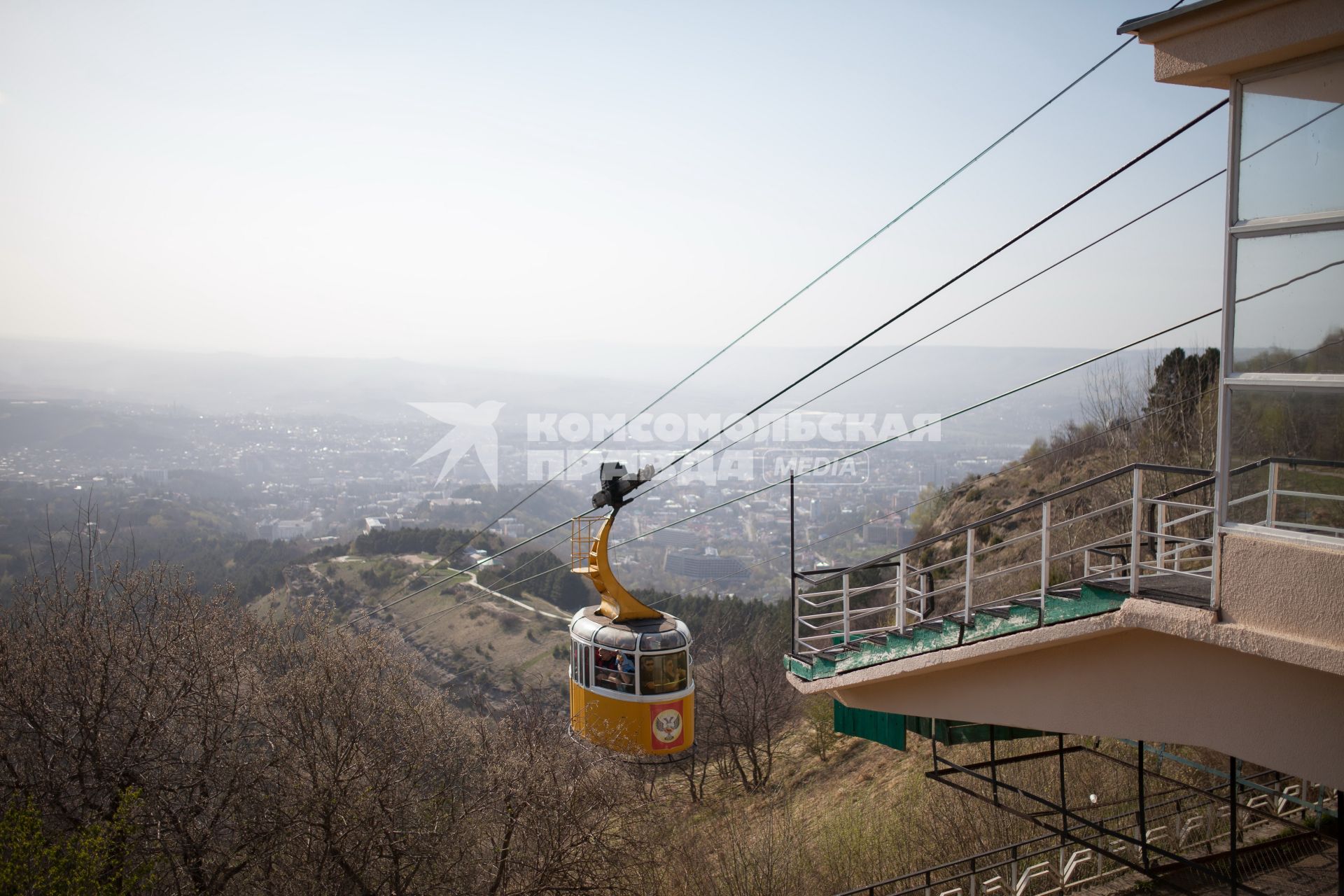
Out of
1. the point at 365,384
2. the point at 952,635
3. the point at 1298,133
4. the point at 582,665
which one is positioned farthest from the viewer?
the point at 365,384

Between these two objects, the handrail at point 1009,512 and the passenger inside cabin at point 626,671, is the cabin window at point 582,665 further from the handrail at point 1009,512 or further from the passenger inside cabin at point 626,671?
the handrail at point 1009,512

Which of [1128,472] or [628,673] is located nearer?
[1128,472]

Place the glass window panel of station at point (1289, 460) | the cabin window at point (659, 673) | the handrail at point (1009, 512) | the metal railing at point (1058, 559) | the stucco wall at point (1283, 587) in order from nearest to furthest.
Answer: the stucco wall at point (1283, 587)
the glass window panel of station at point (1289, 460)
the metal railing at point (1058, 559)
the handrail at point (1009, 512)
the cabin window at point (659, 673)

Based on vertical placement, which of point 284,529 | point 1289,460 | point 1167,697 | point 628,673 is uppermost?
point 1289,460

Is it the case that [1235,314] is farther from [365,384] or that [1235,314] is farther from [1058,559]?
[365,384]

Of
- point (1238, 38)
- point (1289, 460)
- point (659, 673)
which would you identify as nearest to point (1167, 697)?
point (1289, 460)

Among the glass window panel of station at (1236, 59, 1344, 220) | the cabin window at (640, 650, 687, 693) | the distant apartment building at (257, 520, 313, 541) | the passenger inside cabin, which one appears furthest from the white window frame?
the distant apartment building at (257, 520, 313, 541)

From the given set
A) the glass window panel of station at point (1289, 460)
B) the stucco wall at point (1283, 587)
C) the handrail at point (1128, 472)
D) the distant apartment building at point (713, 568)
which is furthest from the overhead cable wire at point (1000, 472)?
the stucco wall at point (1283, 587)
